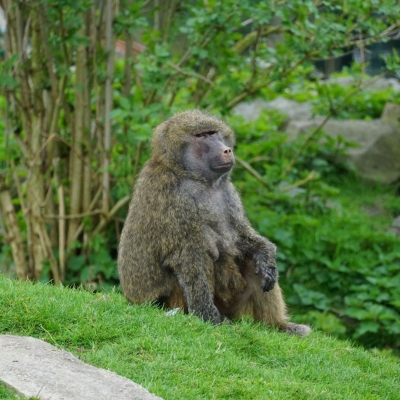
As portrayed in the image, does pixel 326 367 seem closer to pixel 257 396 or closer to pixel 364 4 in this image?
pixel 257 396

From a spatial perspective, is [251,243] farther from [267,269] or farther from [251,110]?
[251,110]

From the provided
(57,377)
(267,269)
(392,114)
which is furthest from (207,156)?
(392,114)

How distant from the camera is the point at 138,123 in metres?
9.01

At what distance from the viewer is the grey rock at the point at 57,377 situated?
420 cm

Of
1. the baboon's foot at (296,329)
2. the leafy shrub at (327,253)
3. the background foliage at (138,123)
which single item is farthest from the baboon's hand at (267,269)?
the leafy shrub at (327,253)

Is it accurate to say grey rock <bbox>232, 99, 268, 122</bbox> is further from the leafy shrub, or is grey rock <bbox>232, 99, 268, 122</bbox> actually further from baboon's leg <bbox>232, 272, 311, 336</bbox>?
baboon's leg <bbox>232, 272, 311, 336</bbox>

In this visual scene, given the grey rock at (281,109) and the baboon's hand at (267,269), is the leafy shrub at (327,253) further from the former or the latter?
the baboon's hand at (267,269)

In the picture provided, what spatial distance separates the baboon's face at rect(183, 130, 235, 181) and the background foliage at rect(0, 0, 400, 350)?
187 cm

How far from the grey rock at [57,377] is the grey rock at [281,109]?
9442 millimetres

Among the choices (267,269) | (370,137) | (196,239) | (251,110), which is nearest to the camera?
(196,239)

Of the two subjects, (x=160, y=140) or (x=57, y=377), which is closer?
(x=57, y=377)

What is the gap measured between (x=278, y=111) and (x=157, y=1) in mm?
4540

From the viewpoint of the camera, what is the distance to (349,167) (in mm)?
12586

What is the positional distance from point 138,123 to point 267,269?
10.9 ft
